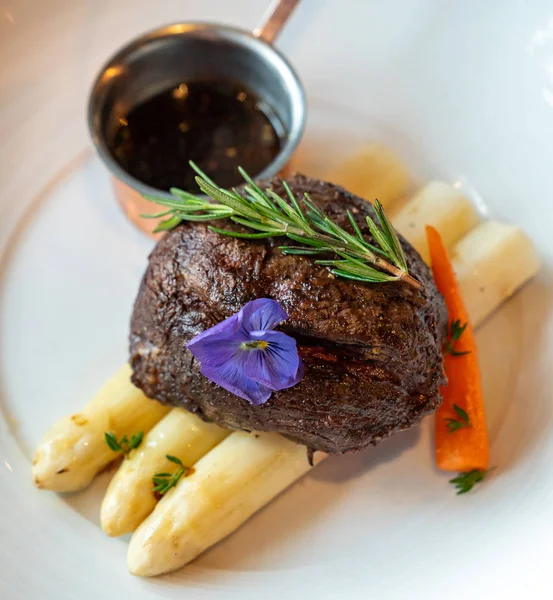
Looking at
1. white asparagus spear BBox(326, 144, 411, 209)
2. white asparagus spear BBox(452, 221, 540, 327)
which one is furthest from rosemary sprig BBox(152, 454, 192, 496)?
white asparagus spear BBox(326, 144, 411, 209)

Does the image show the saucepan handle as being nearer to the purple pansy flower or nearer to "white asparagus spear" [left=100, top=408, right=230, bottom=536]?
the purple pansy flower

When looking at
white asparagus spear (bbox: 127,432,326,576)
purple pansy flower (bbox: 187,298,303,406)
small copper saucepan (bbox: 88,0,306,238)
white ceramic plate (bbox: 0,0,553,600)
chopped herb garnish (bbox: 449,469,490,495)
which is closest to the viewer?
purple pansy flower (bbox: 187,298,303,406)

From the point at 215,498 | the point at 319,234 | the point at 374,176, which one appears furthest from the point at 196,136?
the point at 215,498

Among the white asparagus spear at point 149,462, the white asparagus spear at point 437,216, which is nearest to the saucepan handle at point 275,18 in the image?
the white asparagus spear at point 437,216

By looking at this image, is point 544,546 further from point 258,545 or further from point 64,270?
point 64,270

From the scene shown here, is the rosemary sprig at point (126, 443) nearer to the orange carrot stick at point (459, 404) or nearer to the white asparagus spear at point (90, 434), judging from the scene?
the white asparagus spear at point (90, 434)

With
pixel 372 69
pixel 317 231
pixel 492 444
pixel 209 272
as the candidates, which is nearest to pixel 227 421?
pixel 209 272

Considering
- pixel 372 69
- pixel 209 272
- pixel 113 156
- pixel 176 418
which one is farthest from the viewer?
pixel 372 69
